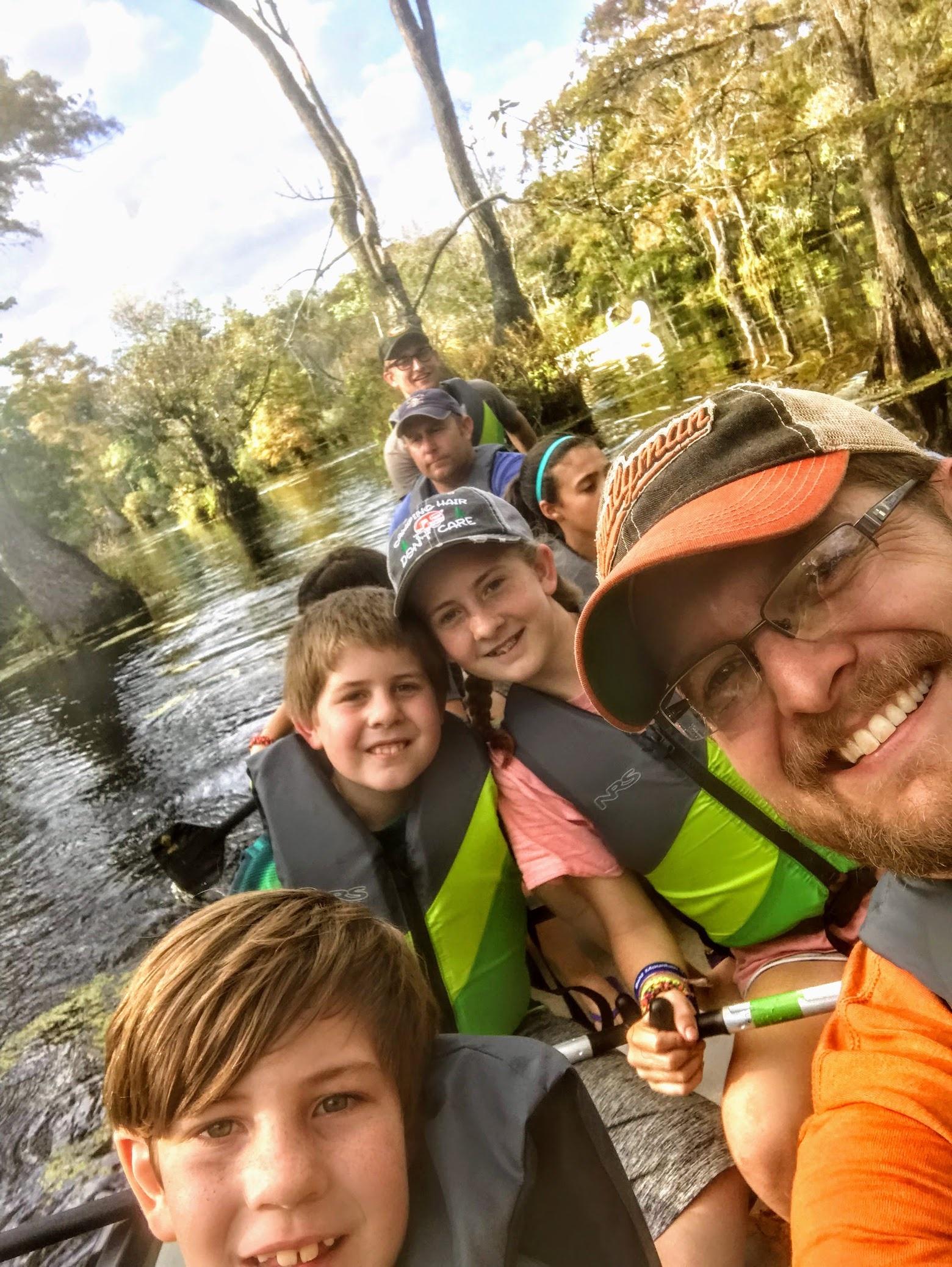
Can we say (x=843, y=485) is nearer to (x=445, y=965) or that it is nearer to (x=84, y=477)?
(x=445, y=965)

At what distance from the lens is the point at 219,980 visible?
1.22m

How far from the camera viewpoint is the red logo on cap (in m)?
2.14

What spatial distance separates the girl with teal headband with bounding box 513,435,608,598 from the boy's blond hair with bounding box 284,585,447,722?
1.29m

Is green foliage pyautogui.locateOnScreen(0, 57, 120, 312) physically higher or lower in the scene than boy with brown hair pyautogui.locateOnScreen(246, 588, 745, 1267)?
higher

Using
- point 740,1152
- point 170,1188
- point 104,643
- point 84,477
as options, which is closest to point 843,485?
point 740,1152

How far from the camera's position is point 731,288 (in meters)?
12.6

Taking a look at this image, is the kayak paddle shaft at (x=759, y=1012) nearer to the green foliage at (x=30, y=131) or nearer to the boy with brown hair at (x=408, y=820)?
the boy with brown hair at (x=408, y=820)

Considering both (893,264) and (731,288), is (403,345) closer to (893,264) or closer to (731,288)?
(893,264)

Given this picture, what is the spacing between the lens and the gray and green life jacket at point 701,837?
1.91 metres

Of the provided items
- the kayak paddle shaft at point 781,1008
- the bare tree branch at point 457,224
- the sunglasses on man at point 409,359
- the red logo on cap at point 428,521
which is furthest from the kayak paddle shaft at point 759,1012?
the bare tree branch at point 457,224

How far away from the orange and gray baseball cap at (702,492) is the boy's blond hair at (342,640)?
0.99 metres

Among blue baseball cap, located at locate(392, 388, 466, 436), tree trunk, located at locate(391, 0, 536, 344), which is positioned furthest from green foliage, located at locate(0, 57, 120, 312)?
blue baseball cap, located at locate(392, 388, 466, 436)

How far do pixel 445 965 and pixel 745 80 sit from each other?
1095cm

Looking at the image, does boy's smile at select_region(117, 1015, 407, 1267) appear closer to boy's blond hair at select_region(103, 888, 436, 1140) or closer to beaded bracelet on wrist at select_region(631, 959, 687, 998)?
boy's blond hair at select_region(103, 888, 436, 1140)
